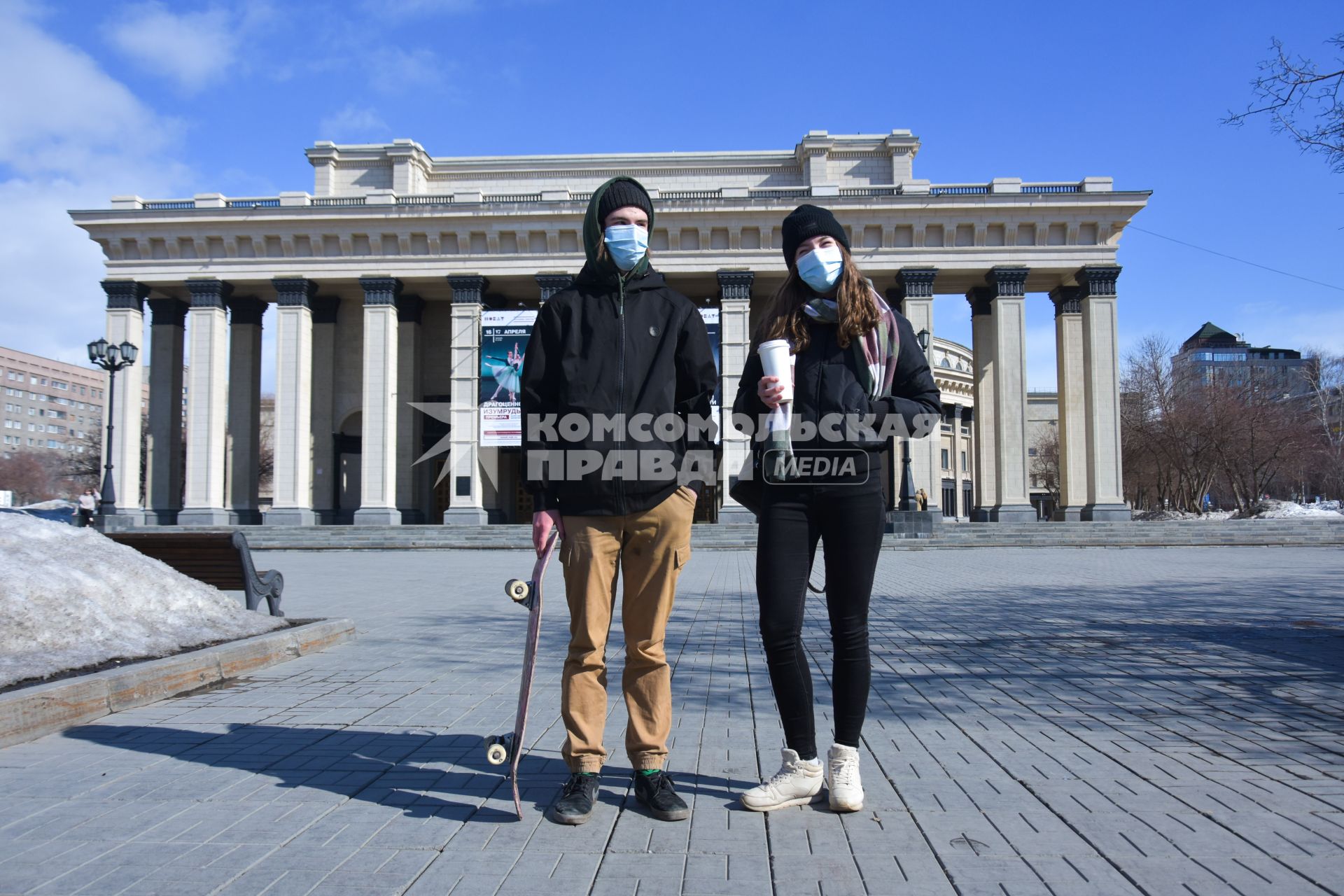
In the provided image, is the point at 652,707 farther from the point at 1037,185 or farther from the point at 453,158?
the point at 453,158

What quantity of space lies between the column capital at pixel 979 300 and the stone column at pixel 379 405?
2304 cm

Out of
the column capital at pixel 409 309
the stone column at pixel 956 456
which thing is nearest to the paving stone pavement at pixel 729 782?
the column capital at pixel 409 309

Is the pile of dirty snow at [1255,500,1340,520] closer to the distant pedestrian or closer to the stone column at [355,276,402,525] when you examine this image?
the stone column at [355,276,402,525]

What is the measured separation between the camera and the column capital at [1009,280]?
3416cm

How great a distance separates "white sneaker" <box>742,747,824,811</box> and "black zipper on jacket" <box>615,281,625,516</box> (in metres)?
1.08

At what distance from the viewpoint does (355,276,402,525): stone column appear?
113 ft

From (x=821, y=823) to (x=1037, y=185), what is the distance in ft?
119

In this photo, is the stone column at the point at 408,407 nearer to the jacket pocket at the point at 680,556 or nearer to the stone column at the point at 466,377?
the stone column at the point at 466,377

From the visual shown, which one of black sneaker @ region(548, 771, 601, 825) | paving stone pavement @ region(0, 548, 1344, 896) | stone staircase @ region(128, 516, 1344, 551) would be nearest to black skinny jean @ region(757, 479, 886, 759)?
paving stone pavement @ region(0, 548, 1344, 896)

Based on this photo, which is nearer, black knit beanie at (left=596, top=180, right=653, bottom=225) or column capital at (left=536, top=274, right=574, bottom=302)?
black knit beanie at (left=596, top=180, right=653, bottom=225)

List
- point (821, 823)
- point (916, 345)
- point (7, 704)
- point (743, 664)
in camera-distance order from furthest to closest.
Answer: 1. point (743, 664)
2. point (7, 704)
3. point (916, 345)
4. point (821, 823)

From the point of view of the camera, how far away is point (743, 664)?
20.9 feet

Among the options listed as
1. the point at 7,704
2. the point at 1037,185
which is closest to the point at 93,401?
the point at 1037,185

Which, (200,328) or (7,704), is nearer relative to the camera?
(7,704)
